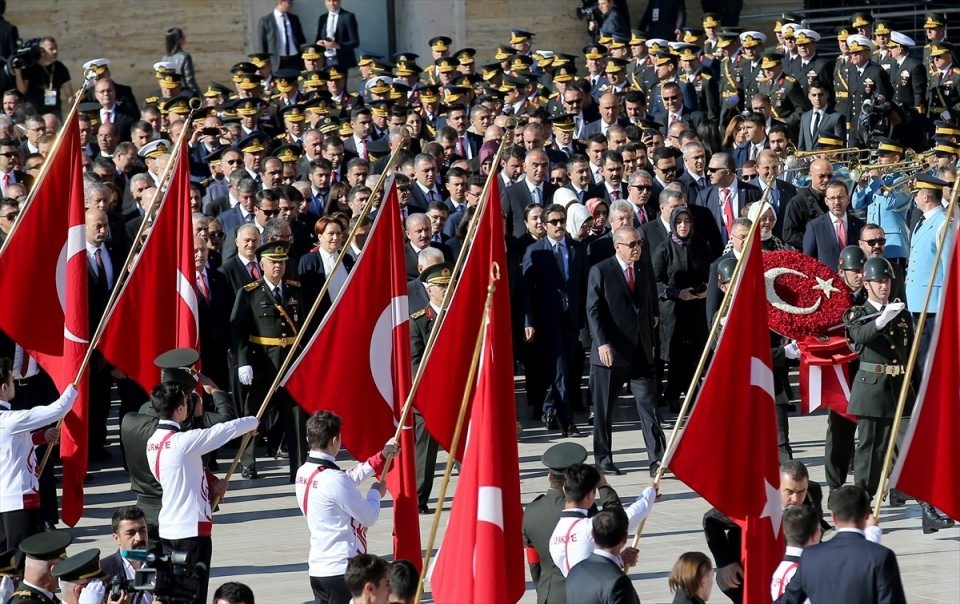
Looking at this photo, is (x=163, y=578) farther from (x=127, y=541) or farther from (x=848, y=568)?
(x=848, y=568)

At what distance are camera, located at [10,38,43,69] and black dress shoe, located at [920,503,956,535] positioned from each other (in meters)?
13.1

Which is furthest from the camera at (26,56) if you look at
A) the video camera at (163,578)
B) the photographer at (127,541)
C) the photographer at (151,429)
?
the video camera at (163,578)

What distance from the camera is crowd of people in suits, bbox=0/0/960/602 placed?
45.2ft

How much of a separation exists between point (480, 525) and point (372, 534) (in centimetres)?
347

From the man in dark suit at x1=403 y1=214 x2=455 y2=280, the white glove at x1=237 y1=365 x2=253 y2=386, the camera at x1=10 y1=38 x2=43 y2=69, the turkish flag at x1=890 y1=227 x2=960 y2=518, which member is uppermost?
the camera at x1=10 y1=38 x2=43 y2=69

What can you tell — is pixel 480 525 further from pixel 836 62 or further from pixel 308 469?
pixel 836 62

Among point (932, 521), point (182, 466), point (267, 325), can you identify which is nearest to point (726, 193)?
point (267, 325)

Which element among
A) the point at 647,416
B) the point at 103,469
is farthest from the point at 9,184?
the point at 647,416

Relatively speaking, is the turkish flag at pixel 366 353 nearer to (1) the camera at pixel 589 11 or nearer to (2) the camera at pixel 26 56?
(2) the camera at pixel 26 56

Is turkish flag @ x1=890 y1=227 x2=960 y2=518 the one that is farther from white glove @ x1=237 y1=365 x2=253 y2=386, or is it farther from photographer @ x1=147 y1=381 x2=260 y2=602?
white glove @ x1=237 y1=365 x2=253 y2=386

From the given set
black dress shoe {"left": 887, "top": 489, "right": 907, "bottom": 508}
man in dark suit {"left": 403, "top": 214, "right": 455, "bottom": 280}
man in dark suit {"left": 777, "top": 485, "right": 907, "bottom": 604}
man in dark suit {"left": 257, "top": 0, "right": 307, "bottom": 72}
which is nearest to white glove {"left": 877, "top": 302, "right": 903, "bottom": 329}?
black dress shoe {"left": 887, "top": 489, "right": 907, "bottom": 508}

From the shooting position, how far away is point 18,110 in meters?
19.5

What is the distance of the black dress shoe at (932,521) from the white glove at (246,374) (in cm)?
491

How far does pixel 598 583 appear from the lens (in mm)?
7844
